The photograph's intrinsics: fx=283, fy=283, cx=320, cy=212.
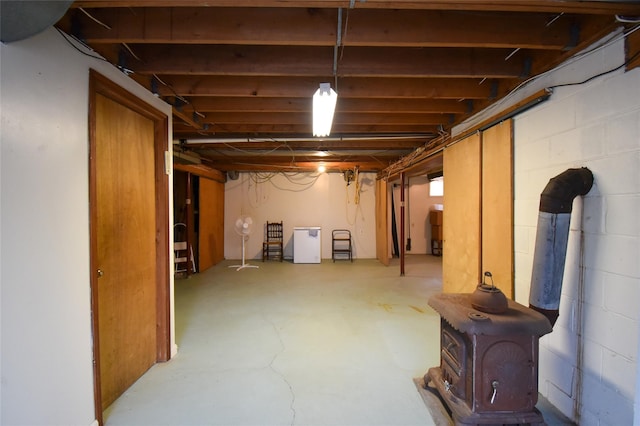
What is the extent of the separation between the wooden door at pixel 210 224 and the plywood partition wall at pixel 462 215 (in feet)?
14.7

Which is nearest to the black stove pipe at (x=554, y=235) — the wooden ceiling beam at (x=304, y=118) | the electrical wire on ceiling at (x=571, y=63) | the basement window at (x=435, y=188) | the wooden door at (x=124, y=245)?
the electrical wire on ceiling at (x=571, y=63)

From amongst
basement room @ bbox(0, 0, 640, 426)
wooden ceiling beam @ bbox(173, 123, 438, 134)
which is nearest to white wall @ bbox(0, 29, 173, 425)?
basement room @ bbox(0, 0, 640, 426)

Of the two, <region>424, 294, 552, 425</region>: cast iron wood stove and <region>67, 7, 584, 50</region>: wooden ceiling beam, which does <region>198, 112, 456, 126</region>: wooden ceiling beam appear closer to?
<region>67, 7, 584, 50</region>: wooden ceiling beam

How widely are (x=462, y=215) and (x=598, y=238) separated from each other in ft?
4.41

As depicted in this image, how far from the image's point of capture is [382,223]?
20.4 ft

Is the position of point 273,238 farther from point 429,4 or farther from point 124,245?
point 429,4

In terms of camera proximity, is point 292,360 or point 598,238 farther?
point 292,360

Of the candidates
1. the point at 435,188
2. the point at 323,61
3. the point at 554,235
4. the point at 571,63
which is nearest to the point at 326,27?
the point at 323,61

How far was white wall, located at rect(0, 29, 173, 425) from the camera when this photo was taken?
1112mm

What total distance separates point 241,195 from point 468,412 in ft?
20.4

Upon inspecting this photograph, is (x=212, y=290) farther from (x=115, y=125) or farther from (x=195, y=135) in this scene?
(x=115, y=125)

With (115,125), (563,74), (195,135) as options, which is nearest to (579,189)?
(563,74)

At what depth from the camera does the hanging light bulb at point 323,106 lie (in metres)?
1.83

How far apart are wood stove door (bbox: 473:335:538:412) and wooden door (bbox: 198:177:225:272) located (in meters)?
5.16
